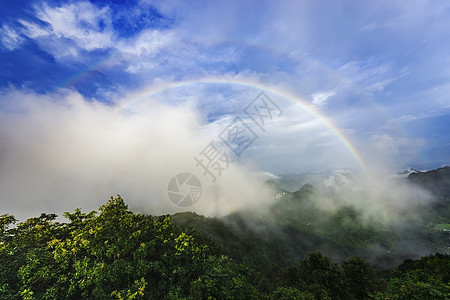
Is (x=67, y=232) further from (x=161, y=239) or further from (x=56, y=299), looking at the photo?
(x=161, y=239)

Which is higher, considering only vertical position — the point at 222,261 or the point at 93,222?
the point at 93,222

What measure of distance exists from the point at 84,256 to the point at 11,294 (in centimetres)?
489

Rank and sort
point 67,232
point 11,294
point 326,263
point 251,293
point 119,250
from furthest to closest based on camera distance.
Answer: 1. point 326,263
2. point 67,232
3. point 119,250
4. point 251,293
5. point 11,294

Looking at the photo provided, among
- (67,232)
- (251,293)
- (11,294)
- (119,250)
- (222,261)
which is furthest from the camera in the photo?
(67,232)

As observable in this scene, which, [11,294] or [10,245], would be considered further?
[10,245]

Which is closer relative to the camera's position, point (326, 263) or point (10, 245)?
point (10, 245)

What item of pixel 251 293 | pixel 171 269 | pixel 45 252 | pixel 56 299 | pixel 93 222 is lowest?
pixel 251 293

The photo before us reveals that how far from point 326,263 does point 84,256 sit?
56593mm

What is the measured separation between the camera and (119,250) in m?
19.6

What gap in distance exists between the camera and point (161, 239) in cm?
2198

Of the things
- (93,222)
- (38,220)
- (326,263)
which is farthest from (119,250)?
(326,263)

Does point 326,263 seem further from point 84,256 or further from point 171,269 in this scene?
point 84,256

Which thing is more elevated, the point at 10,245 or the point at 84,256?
the point at 10,245

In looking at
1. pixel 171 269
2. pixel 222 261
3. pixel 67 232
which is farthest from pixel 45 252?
pixel 222 261
